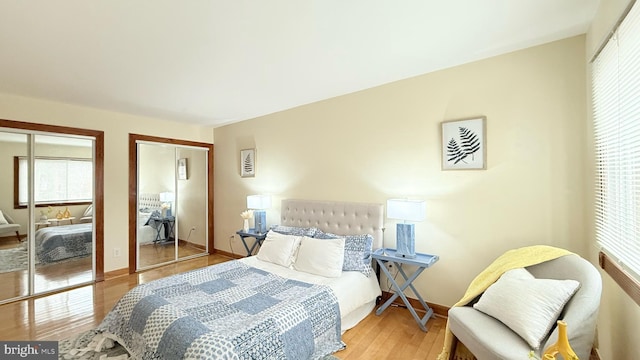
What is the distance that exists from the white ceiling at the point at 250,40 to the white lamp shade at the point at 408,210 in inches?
52.9

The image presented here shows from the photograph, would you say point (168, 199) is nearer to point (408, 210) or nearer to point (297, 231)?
point (297, 231)

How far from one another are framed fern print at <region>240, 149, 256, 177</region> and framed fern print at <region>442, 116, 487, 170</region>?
300cm

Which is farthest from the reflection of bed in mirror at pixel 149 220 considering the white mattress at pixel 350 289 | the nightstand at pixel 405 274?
the nightstand at pixel 405 274

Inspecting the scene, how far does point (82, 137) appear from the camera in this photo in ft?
12.4

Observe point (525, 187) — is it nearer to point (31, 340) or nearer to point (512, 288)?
point (512, 288)

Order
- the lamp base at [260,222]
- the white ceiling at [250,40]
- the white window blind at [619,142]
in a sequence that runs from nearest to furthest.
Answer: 1. the white window blind at [619,142]
2. the white ceiling at [250,40]
3. the lamp base at [260,222]

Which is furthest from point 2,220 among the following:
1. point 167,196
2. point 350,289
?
point 350,289

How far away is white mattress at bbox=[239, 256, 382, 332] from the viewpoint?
96.6 inches

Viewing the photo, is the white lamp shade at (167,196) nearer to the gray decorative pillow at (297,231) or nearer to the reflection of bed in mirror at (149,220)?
the reflection of bed in mirror at (149,220)

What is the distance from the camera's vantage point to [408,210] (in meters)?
2.63

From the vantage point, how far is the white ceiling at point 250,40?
1.75 metres

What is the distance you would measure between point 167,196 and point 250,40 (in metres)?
3.50

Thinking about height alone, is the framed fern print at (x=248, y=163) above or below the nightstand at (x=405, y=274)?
above
